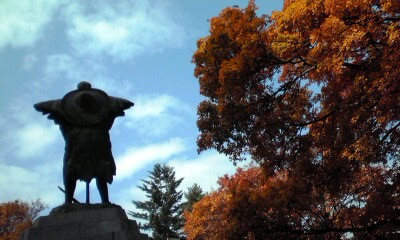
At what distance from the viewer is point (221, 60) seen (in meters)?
8.58

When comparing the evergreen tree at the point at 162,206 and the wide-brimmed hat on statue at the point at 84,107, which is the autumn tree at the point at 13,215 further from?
the wide-brimmed hat on statue at the point at 84,107

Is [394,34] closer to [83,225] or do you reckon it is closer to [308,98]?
[308,98]

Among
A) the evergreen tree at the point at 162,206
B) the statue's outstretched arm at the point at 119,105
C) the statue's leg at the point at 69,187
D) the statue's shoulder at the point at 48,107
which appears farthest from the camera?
the evergreen tree at the point at 162,206

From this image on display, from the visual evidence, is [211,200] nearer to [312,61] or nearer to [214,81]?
[214,81]

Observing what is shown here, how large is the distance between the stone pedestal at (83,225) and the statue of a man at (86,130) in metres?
0.44

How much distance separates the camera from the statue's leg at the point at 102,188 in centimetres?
687

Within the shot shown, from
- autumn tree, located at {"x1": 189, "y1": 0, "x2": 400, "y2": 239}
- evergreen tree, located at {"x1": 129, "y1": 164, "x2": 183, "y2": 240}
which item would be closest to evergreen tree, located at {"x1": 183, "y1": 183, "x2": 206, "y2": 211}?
evergreen tree, located at {"x1": 129, "y1": 164, "x2": 183, "y2": 240}

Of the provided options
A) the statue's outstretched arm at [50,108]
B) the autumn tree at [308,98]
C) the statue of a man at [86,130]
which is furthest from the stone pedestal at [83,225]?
the autumn tree at [308,98]

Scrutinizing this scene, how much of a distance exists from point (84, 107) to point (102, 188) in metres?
1.53

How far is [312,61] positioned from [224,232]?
187 inches

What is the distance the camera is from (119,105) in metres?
7.38

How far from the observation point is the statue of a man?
685cm

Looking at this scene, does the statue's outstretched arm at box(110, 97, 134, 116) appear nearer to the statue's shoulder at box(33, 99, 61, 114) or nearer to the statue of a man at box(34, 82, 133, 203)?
the statue of a man at box(34, 82, 133, 203)

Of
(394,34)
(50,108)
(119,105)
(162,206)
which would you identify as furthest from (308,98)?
(162,206)
